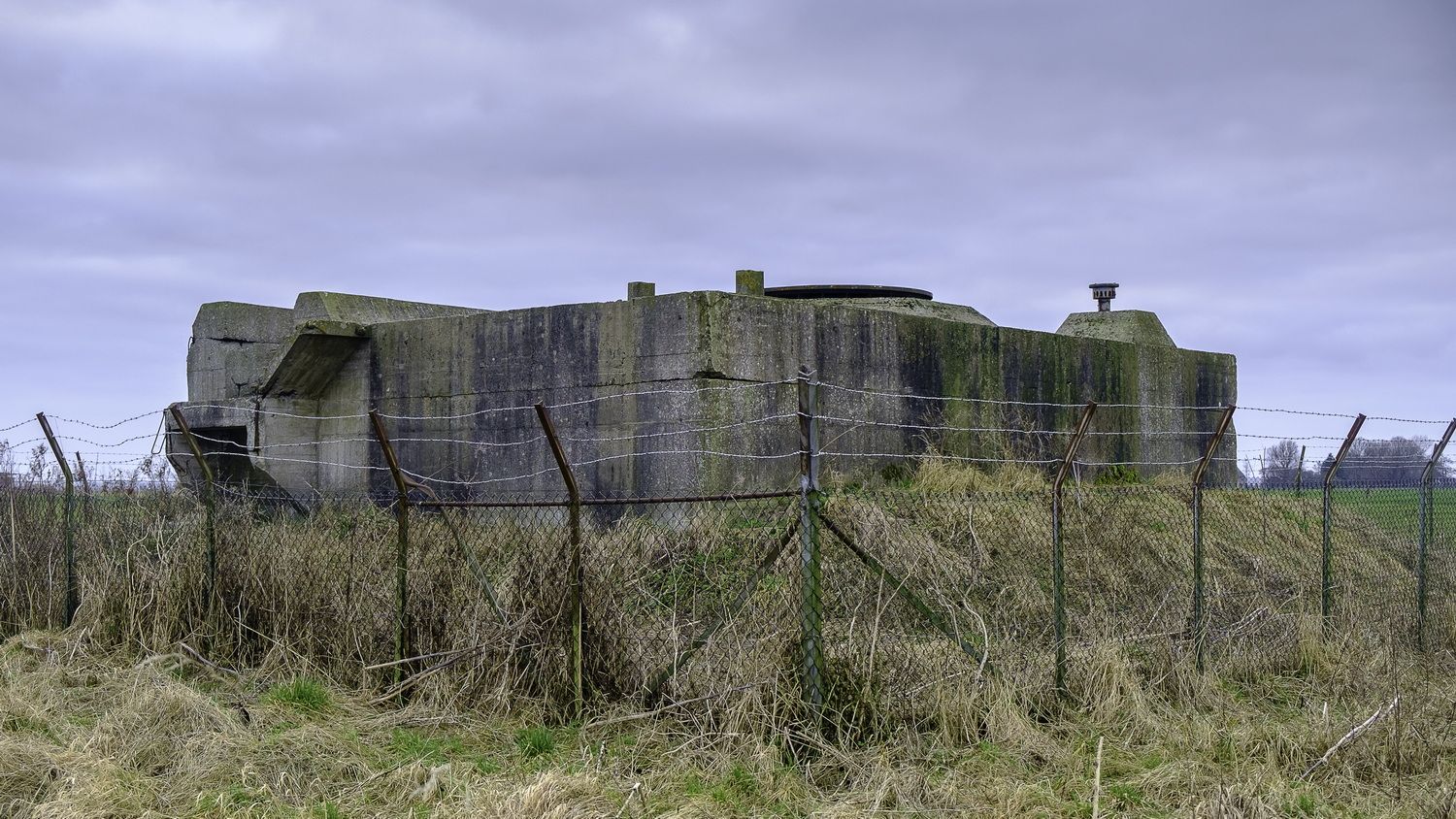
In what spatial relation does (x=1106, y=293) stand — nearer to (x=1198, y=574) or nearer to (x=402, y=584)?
(x=1198, y=574)

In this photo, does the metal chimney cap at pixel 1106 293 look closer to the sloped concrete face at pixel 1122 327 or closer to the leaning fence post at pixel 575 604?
the sloped concrete face at pixel 1122 327

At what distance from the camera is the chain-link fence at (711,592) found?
22.1 feet

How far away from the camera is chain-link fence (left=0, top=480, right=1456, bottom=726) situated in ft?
22.1

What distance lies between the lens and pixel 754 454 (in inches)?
437

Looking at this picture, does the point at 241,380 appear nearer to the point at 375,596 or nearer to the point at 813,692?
the point at 375,596

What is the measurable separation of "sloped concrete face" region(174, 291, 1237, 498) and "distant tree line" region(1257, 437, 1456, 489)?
5.24 ft

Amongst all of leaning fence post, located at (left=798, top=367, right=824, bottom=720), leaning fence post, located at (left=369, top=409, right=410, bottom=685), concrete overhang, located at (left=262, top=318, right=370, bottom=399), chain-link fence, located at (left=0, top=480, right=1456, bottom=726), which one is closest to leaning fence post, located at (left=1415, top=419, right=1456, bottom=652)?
chain-link fence, located at (left=0, top=480, right=1456, bottom=726)

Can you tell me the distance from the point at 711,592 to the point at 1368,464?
5.95 meters

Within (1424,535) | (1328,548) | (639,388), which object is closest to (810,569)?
(1328,548)

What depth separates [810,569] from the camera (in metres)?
6.41

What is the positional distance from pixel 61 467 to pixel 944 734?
22.5 ft

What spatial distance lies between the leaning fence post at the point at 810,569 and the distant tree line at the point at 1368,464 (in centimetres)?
533

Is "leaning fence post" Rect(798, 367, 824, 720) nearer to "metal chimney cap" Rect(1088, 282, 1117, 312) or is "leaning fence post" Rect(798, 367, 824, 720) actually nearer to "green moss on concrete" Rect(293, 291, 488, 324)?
"green moss on concrete" Rect(293, 291, 488, 324)

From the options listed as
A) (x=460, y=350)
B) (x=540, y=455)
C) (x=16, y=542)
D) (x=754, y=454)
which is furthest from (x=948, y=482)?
(x=16, y=542)
